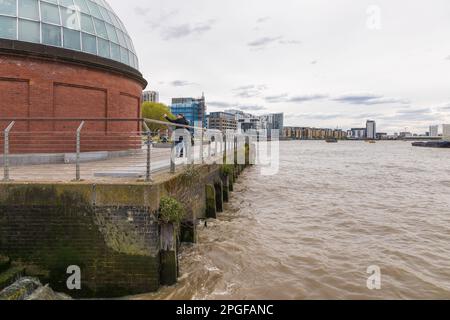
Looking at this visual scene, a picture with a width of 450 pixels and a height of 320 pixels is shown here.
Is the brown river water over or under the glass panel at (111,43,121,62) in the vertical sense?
under

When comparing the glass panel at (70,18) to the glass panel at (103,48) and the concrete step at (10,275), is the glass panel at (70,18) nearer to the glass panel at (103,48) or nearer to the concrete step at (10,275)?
the glass panel at (103,48)

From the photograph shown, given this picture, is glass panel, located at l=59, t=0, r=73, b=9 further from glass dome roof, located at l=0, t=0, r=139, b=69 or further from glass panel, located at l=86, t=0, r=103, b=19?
glass panel, located at l=86, t=0, r=103, b=19

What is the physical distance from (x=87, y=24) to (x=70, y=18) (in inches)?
29.2

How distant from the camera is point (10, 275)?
580cm

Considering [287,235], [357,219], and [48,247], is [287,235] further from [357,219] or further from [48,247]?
[48,247]

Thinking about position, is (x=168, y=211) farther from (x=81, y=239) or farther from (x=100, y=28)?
(x=100, y=28)

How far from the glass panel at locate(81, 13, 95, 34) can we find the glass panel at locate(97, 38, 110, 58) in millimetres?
449

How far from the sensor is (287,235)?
11.1 metres

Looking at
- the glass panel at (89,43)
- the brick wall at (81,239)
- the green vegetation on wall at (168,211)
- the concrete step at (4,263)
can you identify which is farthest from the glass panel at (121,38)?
Answer: the concrete step at (4,263)

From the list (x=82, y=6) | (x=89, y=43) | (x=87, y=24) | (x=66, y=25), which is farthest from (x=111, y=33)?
(x=66, y=25)

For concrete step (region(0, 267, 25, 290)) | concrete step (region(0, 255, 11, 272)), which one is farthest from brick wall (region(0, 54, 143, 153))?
concrete step (region(0, 267, 25, 290))

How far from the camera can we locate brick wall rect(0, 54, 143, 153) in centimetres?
1123
